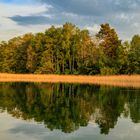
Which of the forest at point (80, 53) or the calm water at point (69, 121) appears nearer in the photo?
the calm water at point (69, 121)

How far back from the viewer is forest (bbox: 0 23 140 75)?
253 feet

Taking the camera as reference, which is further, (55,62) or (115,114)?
(55,62)

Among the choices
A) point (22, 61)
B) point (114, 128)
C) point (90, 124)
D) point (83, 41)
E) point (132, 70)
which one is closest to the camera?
point (114, 128)

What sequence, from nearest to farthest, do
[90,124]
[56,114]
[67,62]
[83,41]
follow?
[90,124] → [56,114] → [83,41] → [67,62]

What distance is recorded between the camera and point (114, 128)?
17531mm

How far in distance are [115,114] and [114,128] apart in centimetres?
469

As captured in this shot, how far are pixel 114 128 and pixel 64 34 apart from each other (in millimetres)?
67474

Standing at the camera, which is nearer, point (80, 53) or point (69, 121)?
point (69, 121)

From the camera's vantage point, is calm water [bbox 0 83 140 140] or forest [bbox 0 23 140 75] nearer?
calm water [bbox 0 83 140 140]

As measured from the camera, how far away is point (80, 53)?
8231 cm

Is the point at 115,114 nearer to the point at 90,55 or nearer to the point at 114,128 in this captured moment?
the point at 114,128

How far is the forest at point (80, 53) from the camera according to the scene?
77.1 m

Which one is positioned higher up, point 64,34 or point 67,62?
point 64,34

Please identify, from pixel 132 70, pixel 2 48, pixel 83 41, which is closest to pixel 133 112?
pixel 132 70
